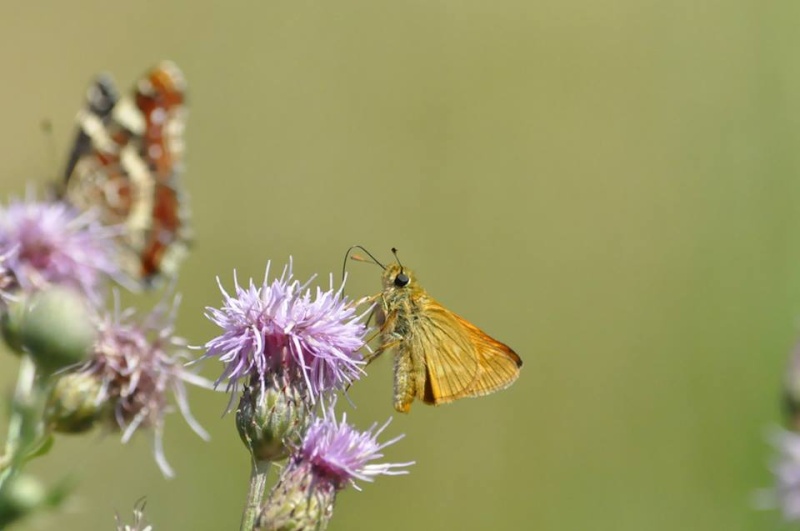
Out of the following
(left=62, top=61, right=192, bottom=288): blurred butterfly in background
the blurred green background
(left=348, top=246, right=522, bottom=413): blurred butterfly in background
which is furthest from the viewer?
the blurred green background

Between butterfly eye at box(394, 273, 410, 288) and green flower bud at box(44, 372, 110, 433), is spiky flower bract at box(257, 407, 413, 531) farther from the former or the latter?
butterfly eye at box(394, 273, 410, 288)

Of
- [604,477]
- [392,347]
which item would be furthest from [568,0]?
[392,347]

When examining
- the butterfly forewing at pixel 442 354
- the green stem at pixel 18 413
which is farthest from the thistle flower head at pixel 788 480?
the green stem at pixel 18 413

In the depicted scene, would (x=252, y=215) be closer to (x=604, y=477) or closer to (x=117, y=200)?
(x=604, y=477)

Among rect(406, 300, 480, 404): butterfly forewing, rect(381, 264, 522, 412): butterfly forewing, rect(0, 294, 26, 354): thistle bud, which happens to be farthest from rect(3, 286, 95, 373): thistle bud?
rect(406, 300, 480, 404): butterfly forewing

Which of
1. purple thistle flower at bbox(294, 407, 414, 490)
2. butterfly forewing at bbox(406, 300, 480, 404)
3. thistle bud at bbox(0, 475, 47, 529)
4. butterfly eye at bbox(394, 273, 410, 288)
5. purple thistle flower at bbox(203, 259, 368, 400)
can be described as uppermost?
butterfly eye at bbox(394, 273, 410, 288)

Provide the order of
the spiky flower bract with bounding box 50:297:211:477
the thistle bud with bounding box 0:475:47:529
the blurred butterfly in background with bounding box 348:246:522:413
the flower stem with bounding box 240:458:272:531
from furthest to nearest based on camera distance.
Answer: the blurred butterfly in background with bounding box 348:246:522:413
the spiky flower bract with bounding box 50:297:211:477
the flower stem with bounding box 240:458:272:531
the thistle bud with bounding box 0:475:47:529
